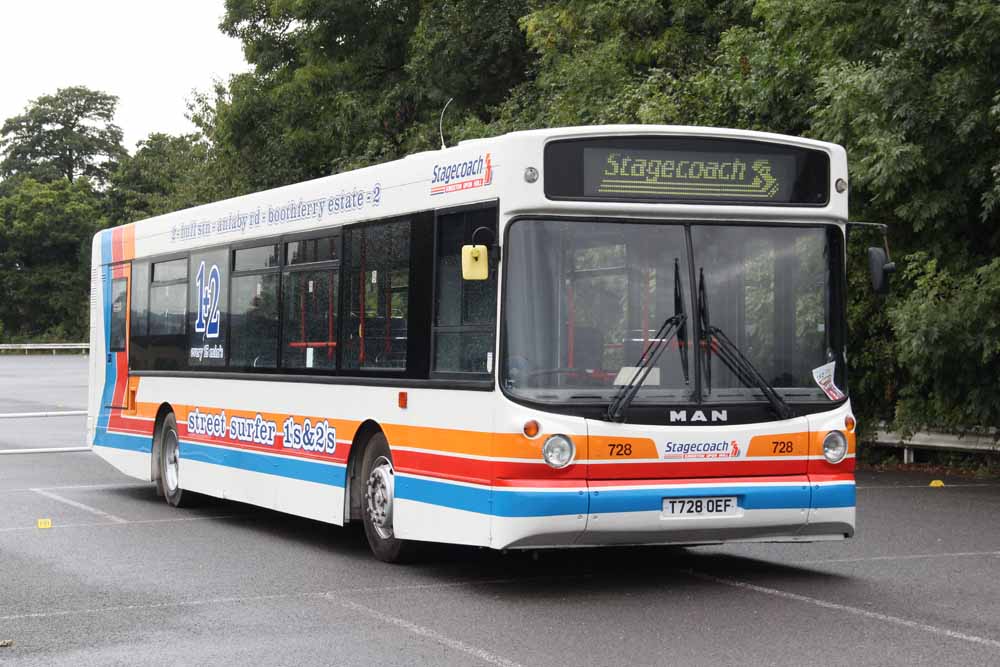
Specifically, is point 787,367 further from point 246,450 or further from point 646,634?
point 246,450

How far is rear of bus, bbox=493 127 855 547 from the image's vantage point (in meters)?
9.68

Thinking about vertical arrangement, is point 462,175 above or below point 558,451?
above

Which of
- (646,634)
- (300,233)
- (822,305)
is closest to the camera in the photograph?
(646,634)

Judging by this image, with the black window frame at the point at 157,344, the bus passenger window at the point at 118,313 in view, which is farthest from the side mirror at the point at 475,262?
the bus passenger window at the point at 118,313

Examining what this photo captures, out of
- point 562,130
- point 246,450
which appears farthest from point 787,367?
point 246,450

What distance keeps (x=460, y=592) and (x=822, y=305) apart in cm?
298

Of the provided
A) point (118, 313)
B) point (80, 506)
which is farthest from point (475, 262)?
point (118, 313)

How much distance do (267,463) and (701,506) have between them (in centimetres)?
474

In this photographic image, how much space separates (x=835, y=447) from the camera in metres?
10.3

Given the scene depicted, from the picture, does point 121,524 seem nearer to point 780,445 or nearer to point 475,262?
point 475,262

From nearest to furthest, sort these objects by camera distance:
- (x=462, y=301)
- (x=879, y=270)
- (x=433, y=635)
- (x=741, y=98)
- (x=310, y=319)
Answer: (x=433, y=635) < (x=462, y=301) < (x=879, y=270) < (x=310, y=319) < (x=741, y=98)

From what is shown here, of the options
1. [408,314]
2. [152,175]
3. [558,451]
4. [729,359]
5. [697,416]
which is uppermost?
[152,175]

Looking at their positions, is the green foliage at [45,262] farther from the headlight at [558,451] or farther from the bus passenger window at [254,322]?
the headlight at [558,451]

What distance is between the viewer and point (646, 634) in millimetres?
8523
